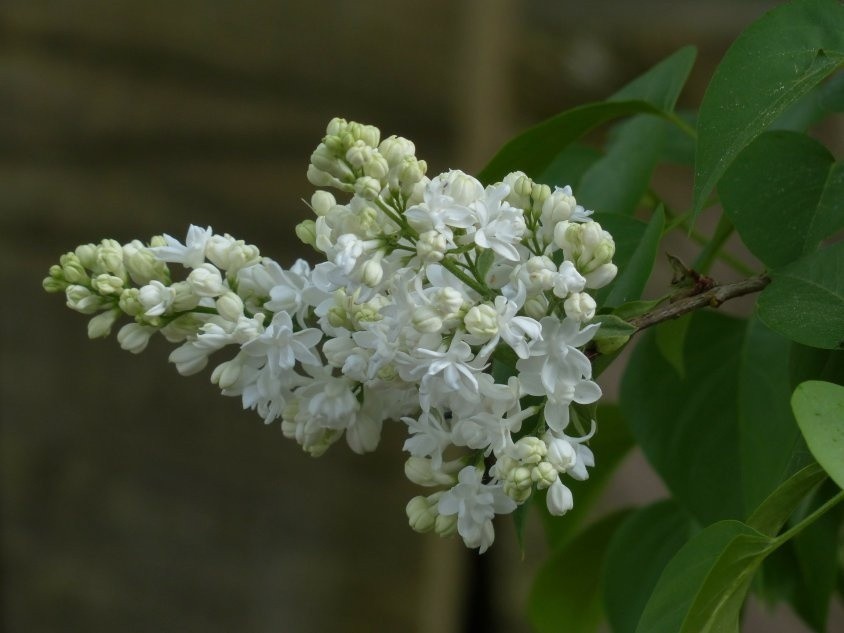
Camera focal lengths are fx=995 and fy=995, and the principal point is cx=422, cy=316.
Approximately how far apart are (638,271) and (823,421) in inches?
4.3

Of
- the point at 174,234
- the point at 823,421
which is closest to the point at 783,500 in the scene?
the point at 823,421

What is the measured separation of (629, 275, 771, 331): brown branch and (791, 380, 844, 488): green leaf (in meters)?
0.06

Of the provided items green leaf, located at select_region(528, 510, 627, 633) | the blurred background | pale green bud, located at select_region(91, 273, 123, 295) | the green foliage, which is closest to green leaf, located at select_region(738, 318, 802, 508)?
the green foliage

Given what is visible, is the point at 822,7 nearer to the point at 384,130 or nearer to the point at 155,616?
the point at 384,130

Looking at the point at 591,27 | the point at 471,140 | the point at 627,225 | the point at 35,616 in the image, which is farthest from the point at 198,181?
the point at 591,27

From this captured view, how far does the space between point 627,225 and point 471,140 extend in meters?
1.23

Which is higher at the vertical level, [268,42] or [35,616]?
[268,42]

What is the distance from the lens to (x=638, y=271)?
0.44 meters

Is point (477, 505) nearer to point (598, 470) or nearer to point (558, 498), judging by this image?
→ point (558, 498)

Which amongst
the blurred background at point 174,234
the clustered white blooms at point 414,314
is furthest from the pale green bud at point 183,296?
the blurred background at point 174,234

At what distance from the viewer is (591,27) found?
2.72 meters

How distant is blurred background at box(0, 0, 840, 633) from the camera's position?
1581 mm

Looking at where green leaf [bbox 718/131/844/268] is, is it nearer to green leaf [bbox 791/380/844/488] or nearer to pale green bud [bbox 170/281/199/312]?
green leaf [bbox 791/380/844/488]

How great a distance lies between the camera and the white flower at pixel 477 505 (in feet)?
1.32
